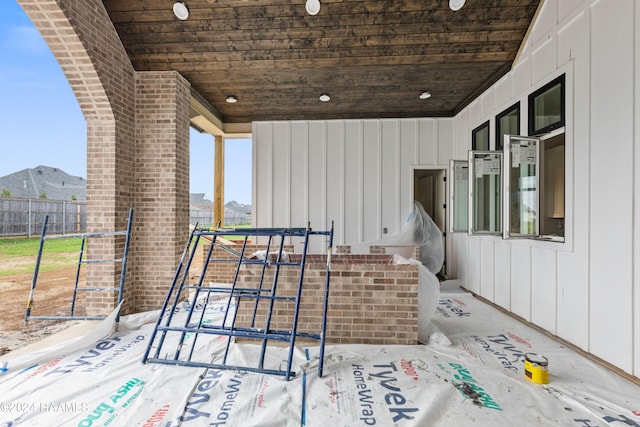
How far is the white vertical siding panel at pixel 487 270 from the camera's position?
4465 millimetres

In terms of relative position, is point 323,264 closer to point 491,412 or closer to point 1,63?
point 491,412

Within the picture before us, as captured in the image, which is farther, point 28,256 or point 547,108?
point 28,256

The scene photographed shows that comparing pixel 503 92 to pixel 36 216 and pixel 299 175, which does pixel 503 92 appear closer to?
pixel 299 175

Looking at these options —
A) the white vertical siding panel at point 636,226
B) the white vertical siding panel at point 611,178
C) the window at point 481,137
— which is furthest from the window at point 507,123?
the white vertical siding panel at point 636,226

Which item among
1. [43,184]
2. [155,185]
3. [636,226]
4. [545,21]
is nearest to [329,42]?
[545,21]

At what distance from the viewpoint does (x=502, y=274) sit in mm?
4180

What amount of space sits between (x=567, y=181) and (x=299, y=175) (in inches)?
168

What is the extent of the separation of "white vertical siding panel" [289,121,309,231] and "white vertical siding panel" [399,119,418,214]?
1926 mm

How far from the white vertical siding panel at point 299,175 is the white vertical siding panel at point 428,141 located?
232 cm

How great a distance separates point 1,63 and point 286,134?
1572cm

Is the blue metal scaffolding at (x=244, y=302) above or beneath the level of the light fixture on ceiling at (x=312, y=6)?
beneath

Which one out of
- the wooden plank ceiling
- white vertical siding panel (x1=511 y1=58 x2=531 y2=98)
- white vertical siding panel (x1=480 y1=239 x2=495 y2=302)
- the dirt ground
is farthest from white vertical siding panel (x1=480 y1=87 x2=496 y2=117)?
the dirt ground

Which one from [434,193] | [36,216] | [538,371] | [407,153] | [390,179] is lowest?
[538,371]

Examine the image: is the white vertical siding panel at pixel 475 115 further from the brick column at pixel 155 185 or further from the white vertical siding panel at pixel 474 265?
the brick column at pixel 155 185
